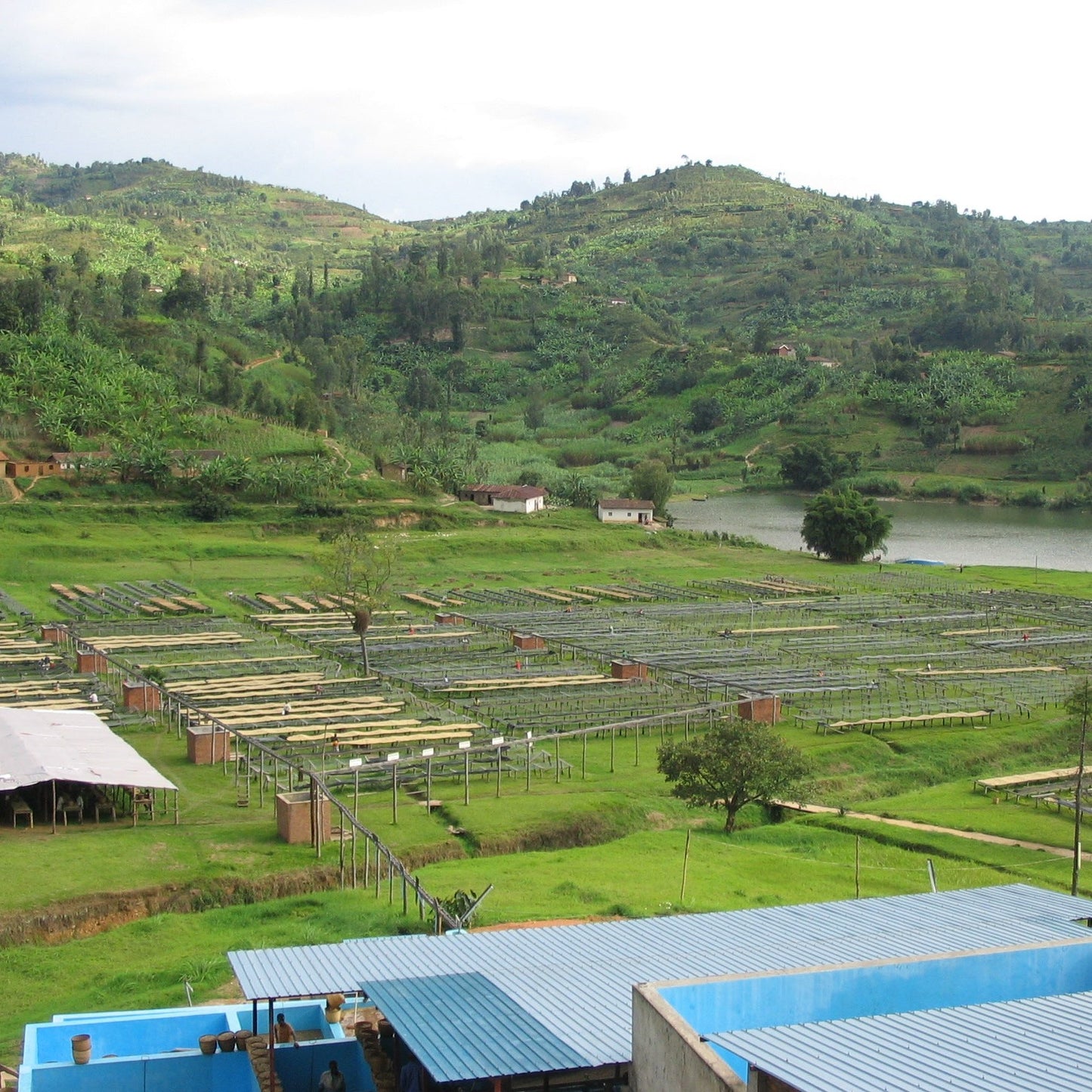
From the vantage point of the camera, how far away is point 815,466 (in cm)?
11731

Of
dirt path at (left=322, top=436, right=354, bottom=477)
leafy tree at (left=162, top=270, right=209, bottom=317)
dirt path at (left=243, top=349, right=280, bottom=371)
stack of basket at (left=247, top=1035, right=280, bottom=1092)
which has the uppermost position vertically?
leafy tree at (left=162, top=270, right=209, bottom=317)

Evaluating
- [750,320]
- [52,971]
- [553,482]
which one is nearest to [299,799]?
[52,971]

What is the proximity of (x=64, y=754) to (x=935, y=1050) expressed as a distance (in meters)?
18.4

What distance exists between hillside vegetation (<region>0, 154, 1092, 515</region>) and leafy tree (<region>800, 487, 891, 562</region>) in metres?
23.5

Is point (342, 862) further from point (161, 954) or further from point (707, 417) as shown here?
point (707, 417)

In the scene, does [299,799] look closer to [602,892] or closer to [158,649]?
[602,892]

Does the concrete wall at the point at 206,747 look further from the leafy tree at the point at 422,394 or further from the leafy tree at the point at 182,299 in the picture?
the leafy tree at the point at 422,394

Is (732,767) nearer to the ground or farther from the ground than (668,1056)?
nearer to the ground

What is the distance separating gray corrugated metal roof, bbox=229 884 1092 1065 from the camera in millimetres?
12023

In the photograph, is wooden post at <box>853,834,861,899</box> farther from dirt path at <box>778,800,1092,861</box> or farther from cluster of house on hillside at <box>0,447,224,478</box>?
cluster of house on hillside at <box>0,447,224,478</box>

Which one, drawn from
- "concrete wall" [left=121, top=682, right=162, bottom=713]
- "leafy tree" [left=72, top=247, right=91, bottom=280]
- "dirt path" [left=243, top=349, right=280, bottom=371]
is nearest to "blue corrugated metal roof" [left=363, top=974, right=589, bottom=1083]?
"concrete wall" [left=121, top=682, right=162, bottom=713]

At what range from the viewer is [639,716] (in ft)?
106

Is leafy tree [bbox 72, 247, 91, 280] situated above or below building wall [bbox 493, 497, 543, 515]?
above

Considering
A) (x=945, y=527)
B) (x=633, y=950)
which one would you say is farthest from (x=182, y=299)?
(x=633, y=950)
